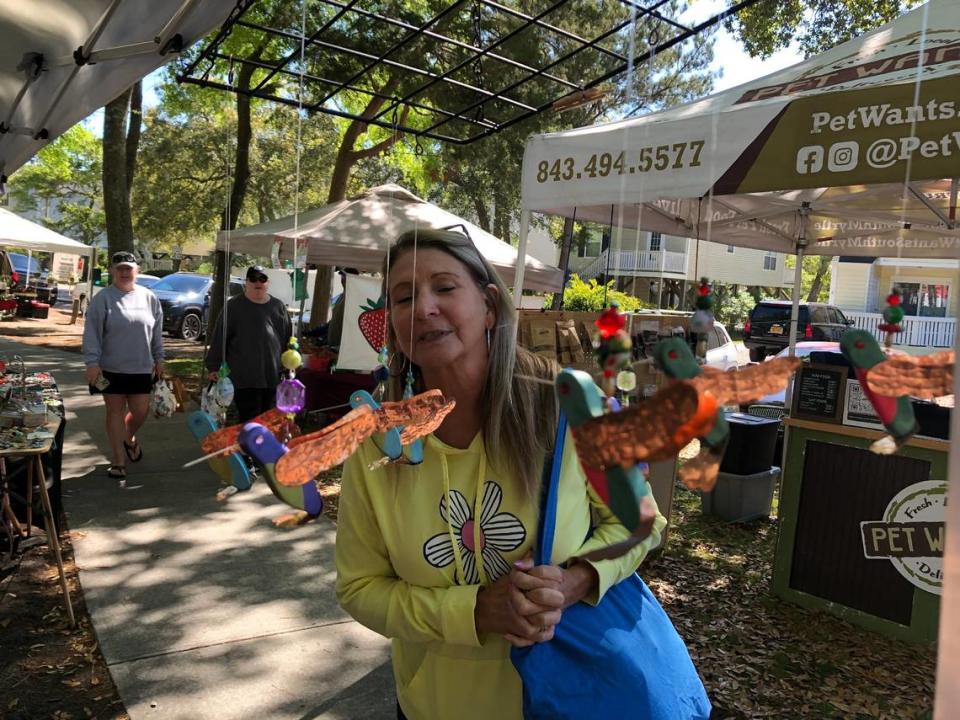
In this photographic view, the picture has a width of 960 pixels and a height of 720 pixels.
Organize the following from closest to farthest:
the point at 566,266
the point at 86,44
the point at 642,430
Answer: the point at 642,430 → the point at 86,44 → the point at 566,266

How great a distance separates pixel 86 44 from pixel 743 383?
235 centimetres

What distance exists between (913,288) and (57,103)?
299cm

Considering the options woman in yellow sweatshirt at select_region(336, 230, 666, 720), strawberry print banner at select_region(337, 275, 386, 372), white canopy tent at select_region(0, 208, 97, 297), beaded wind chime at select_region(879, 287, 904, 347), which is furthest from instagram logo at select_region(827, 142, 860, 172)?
white canopy tent at select_region(0, 208, 97, 297)

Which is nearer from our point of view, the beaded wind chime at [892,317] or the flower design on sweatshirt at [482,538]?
the beaded wind chime at [892,317]

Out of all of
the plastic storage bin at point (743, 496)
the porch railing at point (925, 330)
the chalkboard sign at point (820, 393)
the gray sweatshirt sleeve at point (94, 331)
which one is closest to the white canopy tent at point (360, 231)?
the gray sweatshirt sleeve at point (94, 331)

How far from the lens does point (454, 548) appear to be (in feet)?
3.95

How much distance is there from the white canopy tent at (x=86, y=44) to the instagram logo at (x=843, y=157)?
1960mm

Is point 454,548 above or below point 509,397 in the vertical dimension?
below

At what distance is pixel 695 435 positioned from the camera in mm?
531

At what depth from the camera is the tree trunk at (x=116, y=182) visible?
9156 mm

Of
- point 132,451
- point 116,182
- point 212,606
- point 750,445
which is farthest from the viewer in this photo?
point 116,182

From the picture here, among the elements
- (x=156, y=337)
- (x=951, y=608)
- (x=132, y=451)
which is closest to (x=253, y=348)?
(x=156, y=337)

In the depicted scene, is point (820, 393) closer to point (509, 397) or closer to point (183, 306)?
point (509, 397)

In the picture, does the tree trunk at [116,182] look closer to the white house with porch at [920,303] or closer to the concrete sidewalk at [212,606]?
the concrete sidewalk at [212,606]
